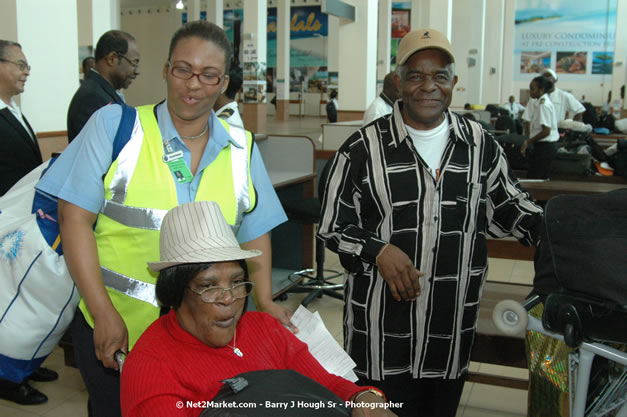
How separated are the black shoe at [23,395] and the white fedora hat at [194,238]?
192 centimetres

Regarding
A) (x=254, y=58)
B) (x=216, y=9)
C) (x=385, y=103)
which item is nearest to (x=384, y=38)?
→ (x=216, y=9)

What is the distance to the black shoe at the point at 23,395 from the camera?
9.23ft

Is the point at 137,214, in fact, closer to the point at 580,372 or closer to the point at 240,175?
the point at 240,175

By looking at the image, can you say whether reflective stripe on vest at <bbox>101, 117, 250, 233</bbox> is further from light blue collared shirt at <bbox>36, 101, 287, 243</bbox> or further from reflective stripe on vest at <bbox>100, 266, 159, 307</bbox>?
reflective stripe on vest at <bbox>100, 266, 159, 307</bbox>

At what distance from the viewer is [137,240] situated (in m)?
1.43

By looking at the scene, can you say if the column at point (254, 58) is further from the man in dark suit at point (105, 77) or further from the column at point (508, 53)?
the column at point (508, 53)

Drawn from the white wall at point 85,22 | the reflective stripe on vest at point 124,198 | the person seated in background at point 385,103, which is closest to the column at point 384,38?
the white wall at point 85,22

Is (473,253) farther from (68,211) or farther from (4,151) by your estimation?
(4,151)

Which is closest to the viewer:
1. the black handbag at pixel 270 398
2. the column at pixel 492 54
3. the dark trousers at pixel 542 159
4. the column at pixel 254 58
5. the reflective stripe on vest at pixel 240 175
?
the black handbag at pixel 270 398

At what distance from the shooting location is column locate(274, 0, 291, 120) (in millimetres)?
20625

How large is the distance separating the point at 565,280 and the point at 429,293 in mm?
498

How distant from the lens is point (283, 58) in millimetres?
21281

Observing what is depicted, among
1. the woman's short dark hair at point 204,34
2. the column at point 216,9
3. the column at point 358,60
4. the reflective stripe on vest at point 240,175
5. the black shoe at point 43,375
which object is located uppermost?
the column at point 216,9

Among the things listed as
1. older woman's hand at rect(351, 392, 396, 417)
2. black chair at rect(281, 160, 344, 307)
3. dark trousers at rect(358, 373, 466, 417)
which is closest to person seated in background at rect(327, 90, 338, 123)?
black chair at rect(281, 160, 344, 307)
